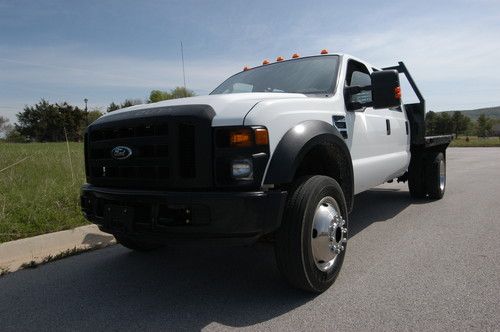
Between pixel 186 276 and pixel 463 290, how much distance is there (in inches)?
85.1

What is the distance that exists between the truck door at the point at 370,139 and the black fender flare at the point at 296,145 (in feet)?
2.11

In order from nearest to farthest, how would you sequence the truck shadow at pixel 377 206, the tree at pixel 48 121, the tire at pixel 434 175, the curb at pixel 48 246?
1. the curb at pixel 48 246
2. the truck shadow at pixel 377 206
3. the tire at pixel 434 175
4. the tree at pixel 48 121

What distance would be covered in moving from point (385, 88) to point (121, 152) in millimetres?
2231

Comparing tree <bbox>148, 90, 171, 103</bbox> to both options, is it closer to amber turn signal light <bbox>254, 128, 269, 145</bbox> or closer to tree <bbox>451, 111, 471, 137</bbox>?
amber turn signal light <bbox>254, 128, 269, 145</bbox>

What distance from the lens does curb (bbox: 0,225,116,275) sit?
4164 mm

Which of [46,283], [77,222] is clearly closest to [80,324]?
[46,283]

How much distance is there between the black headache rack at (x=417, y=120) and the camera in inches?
244

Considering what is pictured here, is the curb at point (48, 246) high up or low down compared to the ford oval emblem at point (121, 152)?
down

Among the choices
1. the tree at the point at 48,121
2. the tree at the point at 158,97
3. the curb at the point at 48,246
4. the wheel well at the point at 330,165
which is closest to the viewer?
the wheel well at the point at 330,165

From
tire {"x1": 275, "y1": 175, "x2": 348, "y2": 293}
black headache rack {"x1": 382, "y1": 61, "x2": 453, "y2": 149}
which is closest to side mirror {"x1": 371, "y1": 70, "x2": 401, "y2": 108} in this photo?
tire {"x1": 275, "y1": 175, "x2": 348, "y2": 293}

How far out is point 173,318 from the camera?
2809 mm

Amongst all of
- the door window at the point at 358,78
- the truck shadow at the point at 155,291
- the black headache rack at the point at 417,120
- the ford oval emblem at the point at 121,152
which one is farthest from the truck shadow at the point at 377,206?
the ford oval emblem at the point at 121,152

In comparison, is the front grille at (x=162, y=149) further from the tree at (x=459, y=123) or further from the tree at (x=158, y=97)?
the tree at (x=459, y=123)

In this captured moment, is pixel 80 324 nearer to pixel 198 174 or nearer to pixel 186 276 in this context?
pixel 186 276
